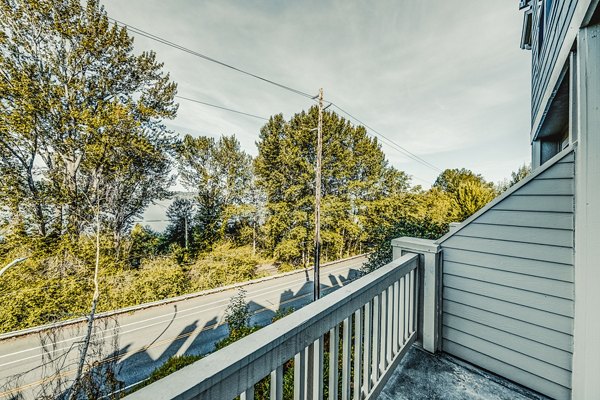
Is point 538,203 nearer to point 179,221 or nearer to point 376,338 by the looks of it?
point 376,338

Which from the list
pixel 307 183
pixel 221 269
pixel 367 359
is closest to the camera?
pixel 367 359

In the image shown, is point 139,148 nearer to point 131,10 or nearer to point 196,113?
point 196,113

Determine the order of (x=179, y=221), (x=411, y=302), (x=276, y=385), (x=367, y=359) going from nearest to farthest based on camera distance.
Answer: (x=276, y=385) → (x=367, y=359) → (x=411, y=302) → (x=179, y=221)

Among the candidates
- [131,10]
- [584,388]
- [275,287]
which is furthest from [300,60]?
[275,287]

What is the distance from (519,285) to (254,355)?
191 centimetres

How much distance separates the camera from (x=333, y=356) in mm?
1044

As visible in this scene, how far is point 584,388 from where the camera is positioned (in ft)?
4.13

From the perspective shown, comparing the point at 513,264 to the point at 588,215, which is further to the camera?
the point at 513,264

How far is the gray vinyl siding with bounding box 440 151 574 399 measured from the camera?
145 centimetres

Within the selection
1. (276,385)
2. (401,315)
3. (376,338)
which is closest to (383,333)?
(376,338)

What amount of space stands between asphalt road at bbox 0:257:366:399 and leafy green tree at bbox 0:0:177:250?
15.0 ft

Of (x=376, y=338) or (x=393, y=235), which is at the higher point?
(x=393, y=235)

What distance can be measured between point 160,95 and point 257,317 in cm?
1134

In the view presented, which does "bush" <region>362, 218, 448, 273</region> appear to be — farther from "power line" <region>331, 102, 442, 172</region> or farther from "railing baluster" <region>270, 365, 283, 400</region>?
"power line" <region>331, 102, 442, 172</region>
